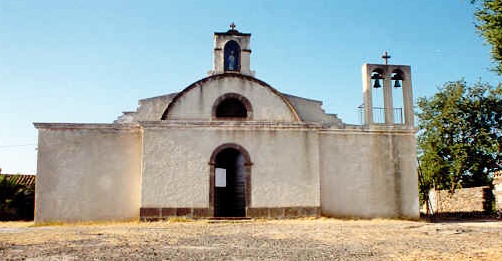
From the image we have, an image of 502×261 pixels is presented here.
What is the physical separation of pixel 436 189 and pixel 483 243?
18.3 m

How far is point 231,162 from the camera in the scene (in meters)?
17.2

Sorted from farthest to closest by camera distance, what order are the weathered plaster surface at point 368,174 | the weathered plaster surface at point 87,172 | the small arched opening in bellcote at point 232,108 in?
the small arched opening in bellcote at point 232,108 < the weathered plaster surface at point 368,174 < the weathered plaster surface at point 87,172

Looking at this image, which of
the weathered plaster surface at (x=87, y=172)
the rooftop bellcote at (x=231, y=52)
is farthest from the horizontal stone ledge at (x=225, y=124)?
the rooftop bellcote at (x=231, y=52)

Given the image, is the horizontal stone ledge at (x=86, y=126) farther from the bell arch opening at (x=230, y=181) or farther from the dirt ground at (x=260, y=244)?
the dirt ground at (x=260, y=244)

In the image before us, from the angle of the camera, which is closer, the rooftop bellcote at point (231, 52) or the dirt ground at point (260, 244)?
the dirt ground at point (260, 244)

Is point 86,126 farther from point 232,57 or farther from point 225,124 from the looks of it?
point 232,57

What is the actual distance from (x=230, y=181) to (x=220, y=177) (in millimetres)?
1140

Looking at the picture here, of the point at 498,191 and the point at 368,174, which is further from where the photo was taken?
the point at 498,191

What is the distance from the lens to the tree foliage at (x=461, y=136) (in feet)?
79.7

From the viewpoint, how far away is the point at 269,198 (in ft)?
Answer: 50.6

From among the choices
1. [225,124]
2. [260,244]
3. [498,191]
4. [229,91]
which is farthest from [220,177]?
[498,191]

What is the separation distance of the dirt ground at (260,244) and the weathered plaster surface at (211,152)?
8.32ft

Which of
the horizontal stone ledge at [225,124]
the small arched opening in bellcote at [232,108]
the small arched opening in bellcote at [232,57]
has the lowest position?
the horizontal stone ledge at [225,124]

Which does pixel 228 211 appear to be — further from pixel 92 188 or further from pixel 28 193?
pixel 28 193
